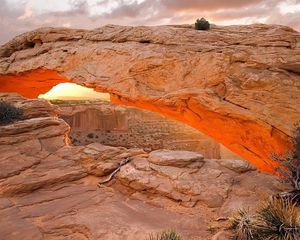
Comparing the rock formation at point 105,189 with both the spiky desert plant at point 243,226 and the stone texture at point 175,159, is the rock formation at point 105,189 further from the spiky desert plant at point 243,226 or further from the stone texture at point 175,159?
the spiky desert plant at point 243,226

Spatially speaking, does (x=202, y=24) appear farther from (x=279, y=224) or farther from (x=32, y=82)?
(x=32, y=82)

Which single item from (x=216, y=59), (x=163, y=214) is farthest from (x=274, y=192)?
(x=216, y=59)

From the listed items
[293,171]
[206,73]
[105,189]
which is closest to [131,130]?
[206,73]

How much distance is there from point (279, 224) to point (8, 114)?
9698mm

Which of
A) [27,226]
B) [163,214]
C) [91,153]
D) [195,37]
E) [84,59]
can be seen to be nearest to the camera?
[27,226]

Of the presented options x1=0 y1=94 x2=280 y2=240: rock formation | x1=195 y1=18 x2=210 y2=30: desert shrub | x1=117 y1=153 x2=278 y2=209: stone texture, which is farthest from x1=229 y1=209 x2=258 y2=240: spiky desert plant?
x1=195 y1=18 x2=210 y2=30: desert shrub

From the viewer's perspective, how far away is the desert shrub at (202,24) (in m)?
13.4

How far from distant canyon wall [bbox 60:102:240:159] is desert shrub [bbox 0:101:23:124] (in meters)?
18.4

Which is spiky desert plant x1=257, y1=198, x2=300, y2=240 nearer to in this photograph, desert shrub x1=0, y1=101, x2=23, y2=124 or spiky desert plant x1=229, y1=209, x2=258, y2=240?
spiky desert plant x1=229, y1=209, x2=258, y2=240

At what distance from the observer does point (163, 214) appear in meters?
7.94

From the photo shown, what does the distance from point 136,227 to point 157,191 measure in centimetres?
183

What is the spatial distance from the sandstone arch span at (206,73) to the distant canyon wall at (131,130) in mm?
16689

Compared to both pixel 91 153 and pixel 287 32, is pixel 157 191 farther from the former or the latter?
pixel 287 32

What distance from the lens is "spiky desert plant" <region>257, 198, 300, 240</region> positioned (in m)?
6.02
